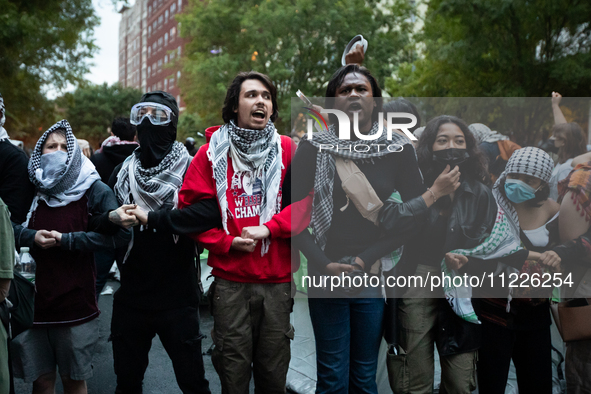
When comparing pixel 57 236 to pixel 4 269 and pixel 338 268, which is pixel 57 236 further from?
pixel 338 268

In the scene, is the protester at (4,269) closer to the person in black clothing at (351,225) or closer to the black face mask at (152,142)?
the black face mask at (152,142)

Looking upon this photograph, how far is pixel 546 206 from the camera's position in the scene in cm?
252

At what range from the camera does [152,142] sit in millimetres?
2785

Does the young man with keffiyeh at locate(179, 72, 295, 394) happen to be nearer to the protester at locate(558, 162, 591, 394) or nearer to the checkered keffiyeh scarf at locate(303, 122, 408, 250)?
the checkered keffiyeh scarf at locate(303, 122, 408, 250)

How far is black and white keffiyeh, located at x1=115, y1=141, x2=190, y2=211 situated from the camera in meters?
2.71

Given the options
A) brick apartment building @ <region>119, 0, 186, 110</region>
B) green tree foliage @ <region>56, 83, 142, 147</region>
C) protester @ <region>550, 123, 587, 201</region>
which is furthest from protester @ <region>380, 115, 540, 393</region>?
brick apartment building @ <region>119, 0, 186, 110</region>

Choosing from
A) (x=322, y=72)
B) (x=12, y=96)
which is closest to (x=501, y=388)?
(x=12, y=96)

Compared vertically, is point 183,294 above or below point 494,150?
below

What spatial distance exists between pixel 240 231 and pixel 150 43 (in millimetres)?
89897

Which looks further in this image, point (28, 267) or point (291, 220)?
point (28, 267)

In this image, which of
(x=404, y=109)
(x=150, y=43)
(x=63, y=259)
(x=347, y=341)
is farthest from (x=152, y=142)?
(x=150, y=43)

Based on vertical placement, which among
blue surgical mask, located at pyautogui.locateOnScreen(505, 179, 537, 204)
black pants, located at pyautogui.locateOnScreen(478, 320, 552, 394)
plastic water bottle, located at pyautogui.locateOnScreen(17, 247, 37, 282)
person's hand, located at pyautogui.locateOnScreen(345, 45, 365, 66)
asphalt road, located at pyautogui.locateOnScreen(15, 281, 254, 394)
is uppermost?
person's hand, located at pyautogui.locateOnScreen(345, 45, 365, 66)

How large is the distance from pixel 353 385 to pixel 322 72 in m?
18.2

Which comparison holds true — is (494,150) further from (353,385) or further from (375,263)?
(353,385)
